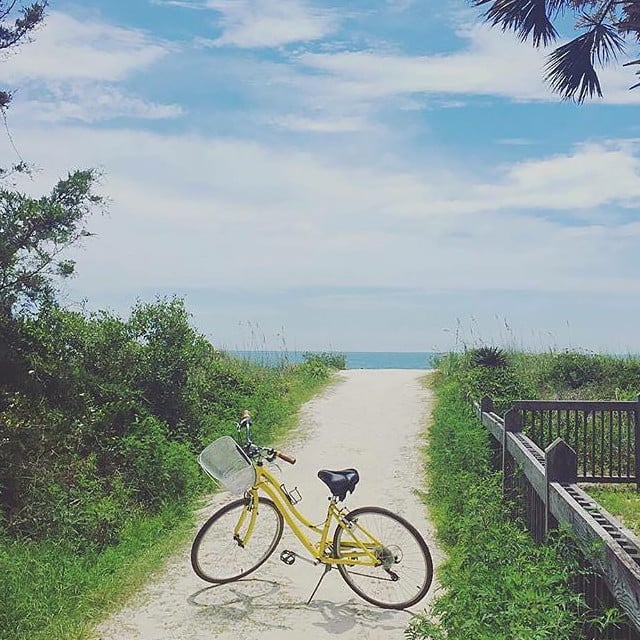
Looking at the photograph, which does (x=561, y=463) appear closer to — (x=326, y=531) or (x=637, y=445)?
(x=326, y=531)

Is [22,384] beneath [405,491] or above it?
above

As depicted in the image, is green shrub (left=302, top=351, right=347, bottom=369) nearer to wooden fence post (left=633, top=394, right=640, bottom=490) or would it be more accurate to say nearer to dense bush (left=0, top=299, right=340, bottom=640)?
dense bush (left=0, top=299, right=340, bottom=640)

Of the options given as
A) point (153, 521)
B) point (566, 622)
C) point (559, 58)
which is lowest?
point (153, 521)

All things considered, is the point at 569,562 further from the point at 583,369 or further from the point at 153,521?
the point at 583,369

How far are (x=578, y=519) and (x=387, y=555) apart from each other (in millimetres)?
1973

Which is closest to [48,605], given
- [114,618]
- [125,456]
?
[114,618]

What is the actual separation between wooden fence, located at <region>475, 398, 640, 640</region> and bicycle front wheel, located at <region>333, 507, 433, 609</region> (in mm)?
861

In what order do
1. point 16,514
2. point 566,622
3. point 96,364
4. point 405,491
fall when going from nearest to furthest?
point 566,622, point 16,514, point 405,491, point 96,364

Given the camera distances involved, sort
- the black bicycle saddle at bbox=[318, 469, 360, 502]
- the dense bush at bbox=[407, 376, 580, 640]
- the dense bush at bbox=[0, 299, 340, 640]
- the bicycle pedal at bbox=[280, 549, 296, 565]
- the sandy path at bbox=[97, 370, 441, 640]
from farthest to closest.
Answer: the dense bush at bbox=[0, 299, 340, 640] → the bicycle pedal at bbox=[280, 549, 296, 565] → the black bicycle saddle at bbox=[318, 469, 360, 502] → the sandy path at bbox=[97, 370, 441, 640] → the dense bush at bbox=[407, 376, 580, 640]

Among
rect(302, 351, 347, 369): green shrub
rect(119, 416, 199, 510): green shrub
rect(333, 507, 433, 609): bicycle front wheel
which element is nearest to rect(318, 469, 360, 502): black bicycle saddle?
rect(333, 507, 433, 609): bicycle front wheel

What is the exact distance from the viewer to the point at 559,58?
13844 millimetres

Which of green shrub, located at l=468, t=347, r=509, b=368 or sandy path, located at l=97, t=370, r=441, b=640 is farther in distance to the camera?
green shrub, located at l=468, t=347, r=509, b=368

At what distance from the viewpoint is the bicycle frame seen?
6.15 metres

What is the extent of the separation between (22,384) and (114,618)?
215 inches
